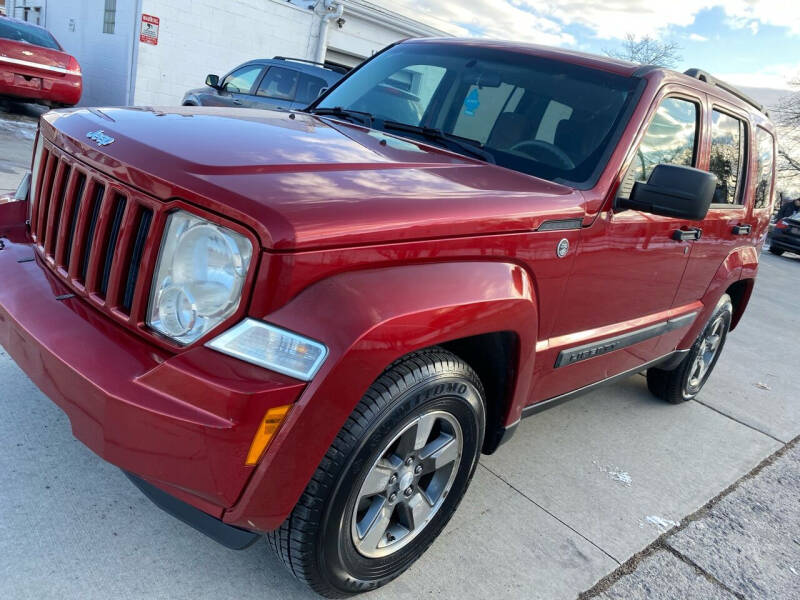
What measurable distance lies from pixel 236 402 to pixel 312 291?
34 centimetres

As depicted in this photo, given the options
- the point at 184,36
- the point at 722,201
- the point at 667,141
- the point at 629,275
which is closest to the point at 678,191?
the point at 629,275

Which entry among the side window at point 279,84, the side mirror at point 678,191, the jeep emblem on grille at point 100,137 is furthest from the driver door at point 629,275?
the side window at point 279,84

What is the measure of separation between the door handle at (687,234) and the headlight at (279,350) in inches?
83.4

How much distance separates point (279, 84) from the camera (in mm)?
9680

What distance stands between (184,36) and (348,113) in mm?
12714

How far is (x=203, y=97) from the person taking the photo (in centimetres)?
992

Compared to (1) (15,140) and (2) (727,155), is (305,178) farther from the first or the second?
(1) (15,140)

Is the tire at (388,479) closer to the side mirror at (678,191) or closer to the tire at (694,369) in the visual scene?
the side mirror at (678,191)

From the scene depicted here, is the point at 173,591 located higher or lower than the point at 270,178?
lower

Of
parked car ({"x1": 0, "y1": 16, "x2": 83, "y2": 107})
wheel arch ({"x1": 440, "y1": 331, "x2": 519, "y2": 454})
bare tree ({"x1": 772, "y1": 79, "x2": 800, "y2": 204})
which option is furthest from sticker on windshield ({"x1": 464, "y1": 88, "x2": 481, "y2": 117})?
bare tree ({"x1": 772, "y1": 79, "x2": 800, "y2": 204})

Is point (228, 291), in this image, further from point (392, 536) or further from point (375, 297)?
point (392, 536)

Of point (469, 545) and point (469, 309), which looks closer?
point (469, 309)

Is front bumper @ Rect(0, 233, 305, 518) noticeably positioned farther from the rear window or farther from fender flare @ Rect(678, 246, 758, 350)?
the rear window

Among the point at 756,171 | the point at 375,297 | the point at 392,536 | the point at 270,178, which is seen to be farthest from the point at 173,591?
the point at 756,171
